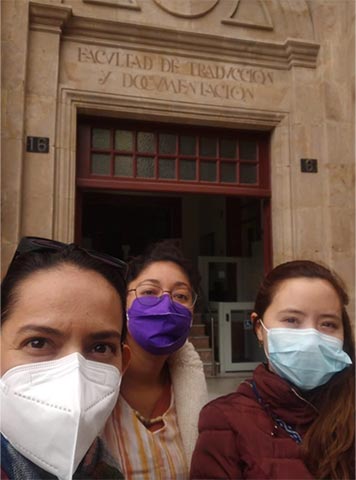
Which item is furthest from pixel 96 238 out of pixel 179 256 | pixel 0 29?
pixel 179 256

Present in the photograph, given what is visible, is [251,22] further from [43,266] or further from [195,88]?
[43,266]

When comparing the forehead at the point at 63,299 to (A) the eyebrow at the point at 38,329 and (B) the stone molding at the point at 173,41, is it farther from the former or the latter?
(B) the stone molding at the point at 173,41

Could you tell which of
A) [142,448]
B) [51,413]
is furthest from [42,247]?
[142,448]

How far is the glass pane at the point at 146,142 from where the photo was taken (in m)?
5.71

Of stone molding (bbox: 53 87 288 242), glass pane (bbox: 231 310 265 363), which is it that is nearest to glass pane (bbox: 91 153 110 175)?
stone molding (bbox: 53 87 288 242)

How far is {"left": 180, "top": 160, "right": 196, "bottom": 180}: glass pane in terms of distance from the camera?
5766mm

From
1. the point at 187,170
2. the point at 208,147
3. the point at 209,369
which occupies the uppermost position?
the point at 208,147

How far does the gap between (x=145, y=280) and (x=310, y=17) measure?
545 cm

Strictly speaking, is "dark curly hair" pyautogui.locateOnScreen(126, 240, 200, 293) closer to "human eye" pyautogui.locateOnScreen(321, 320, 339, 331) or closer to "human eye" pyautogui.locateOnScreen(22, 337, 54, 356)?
"human eye" pyautogui.locateOnScreen(321, 320, 339, 331)

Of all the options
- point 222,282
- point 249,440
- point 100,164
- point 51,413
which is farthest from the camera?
point 222,282

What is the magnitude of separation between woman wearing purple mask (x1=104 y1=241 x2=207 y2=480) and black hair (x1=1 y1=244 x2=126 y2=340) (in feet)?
1.93

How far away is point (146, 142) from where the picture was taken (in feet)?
18.8

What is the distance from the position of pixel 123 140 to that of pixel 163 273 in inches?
150

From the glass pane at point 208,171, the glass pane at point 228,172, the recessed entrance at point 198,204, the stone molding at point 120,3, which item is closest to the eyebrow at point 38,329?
the recessed entrance at point 198,204
